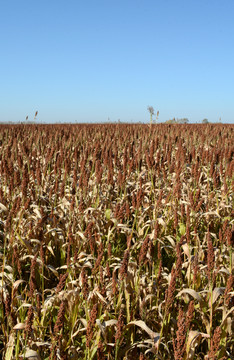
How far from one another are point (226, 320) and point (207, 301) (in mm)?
236

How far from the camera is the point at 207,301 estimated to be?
7.32 ft

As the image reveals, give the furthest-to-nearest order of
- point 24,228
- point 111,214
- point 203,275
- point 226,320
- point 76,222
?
point 111,214, point 76,222, point 24,228, point 203,275, point 226,320

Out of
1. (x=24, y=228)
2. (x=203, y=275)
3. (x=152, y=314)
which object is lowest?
(x=152, y=314)

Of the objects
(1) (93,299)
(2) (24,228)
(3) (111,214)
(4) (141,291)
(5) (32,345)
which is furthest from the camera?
(3) (111,214)

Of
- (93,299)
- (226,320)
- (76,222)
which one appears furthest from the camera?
(76,222)

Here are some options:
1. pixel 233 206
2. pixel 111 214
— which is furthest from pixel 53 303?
pixel 233 206

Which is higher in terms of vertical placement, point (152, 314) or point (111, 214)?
point (111, 214)

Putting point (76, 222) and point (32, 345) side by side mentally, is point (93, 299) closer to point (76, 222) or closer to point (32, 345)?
point (32, 345)

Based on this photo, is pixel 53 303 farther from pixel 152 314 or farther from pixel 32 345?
pixel 152 314

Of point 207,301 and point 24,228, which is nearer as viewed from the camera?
point 207,301

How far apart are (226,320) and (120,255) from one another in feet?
4.67

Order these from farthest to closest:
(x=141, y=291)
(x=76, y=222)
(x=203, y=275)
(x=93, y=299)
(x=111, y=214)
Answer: (x=111, y=214) < (x=76, y=222) < (x=203, y=275) < (x=141, y=291) < (x=93, y=299)

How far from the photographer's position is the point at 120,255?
326 cm

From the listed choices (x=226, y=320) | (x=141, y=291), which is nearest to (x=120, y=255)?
(x=141, y=291)
